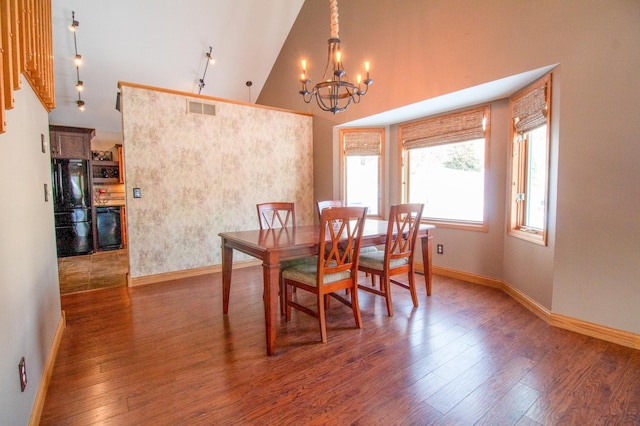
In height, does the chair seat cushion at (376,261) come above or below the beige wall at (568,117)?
below

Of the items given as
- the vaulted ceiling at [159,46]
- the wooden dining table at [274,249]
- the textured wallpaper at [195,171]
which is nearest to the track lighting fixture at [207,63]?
the vaulted ceiling at [159,46]

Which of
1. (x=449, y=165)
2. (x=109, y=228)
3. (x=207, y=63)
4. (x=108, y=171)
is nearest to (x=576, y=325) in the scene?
(x=449, y=165)

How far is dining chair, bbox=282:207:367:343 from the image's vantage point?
7.52ft

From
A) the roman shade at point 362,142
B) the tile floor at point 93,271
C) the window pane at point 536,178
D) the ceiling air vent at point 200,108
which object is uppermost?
the ceiling air vent at point 200,108

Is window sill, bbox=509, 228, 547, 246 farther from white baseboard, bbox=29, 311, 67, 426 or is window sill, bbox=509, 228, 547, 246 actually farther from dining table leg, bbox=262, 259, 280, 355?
white baseboard, bbox=29, 311, 67, 426

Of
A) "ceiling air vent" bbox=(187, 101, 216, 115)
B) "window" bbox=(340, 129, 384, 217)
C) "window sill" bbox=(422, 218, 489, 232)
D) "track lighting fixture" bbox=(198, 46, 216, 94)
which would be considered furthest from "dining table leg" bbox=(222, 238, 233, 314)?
"track lighting fixture" bbox=(198, 46, 216, 94)

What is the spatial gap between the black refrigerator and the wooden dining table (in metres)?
4.37

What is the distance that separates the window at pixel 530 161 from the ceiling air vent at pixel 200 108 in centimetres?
359

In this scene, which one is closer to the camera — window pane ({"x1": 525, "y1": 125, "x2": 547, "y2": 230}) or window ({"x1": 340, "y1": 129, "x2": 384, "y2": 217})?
window pane ({"x1": 525, "y1": 125, "x2": 547, "y2": 230})

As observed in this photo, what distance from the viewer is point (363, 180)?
4.91 meters

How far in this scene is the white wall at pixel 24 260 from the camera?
4.18 ft

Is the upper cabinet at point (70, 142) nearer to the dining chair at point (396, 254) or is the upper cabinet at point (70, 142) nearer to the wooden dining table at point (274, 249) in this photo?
the wooden dining table at point (274, 249)

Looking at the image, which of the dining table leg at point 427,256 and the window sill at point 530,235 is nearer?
the window sill at point 530,235

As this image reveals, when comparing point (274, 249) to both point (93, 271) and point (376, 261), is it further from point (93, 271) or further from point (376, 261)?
point (93, 271)
